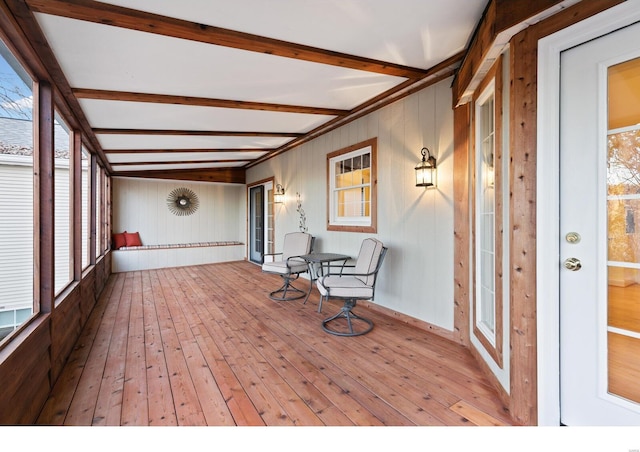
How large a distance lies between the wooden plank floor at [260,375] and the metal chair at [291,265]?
0.68 meters

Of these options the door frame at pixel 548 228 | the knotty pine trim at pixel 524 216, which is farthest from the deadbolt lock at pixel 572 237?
the knotty pine trim at pixel 524 216

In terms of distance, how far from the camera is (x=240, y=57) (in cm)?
222

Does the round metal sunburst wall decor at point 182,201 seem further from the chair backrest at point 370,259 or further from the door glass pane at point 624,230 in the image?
the door glass pane at point 624,230

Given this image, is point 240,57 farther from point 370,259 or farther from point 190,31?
point 370,259

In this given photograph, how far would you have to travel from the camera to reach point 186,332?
9.80 feet

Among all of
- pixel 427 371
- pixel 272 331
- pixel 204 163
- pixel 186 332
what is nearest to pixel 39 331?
pixel 186 332

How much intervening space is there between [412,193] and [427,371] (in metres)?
1.79

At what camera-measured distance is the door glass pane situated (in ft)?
4.48

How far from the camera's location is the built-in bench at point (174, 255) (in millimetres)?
6531

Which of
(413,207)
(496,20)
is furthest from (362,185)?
(496,20)

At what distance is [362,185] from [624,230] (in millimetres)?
2822

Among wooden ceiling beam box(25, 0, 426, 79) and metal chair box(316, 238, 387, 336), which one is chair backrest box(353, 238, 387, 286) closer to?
metal chair box(316, 238, 387, 336)

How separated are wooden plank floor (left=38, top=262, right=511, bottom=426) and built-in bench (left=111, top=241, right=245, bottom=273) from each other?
3.31 metres
